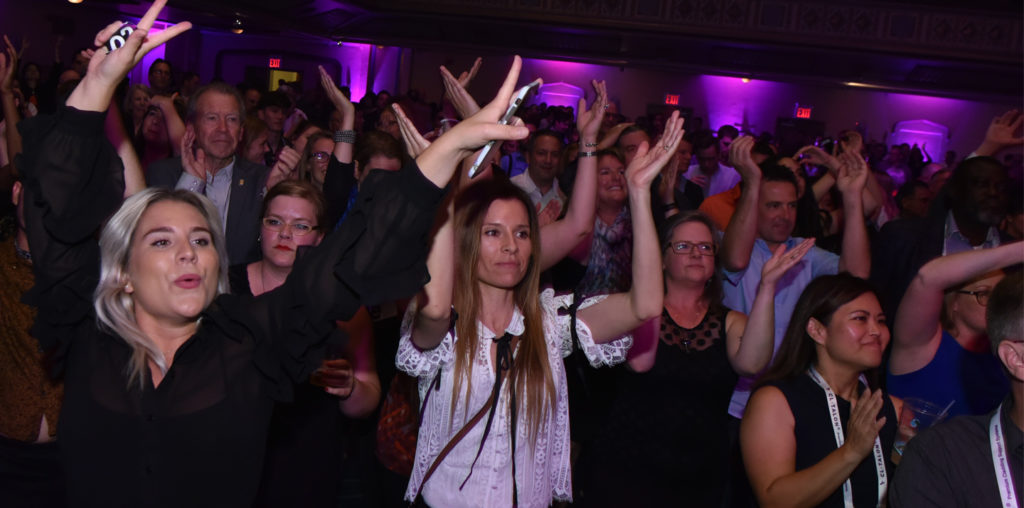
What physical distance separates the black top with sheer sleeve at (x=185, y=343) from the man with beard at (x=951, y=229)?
110 inches

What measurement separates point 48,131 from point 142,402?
0.54 m

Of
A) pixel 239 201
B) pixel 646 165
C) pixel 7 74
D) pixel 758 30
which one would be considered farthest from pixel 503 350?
pixel 758 30

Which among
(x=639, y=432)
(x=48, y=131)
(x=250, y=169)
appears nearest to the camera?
(x=48, y=131)

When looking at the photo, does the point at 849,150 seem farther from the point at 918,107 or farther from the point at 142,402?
the point at 918,107

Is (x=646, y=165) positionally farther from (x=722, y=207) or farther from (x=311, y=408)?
(x=722, y=207)

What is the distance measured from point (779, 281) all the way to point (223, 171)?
238cm

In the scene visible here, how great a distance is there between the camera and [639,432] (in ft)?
8.82

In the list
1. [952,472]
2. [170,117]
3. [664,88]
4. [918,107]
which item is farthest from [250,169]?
[918,107]

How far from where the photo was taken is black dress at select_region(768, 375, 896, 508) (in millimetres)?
2314

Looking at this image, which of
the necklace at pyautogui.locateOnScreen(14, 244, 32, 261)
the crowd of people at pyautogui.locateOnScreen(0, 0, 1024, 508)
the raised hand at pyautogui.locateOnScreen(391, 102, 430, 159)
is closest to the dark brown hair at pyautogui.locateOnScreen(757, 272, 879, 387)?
the crowd of people at pyautogui.locateOnScreen(0, 0, 1024, 508)

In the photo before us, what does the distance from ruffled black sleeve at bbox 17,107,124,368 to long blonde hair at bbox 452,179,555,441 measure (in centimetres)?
85

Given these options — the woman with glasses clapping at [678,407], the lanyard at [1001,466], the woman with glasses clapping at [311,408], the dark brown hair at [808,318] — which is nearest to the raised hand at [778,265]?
the woman with glasses clapping at [678,407]

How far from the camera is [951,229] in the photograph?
3.71m

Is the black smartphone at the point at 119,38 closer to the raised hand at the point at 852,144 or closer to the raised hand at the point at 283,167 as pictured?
the raised hand at the point at 283,167
